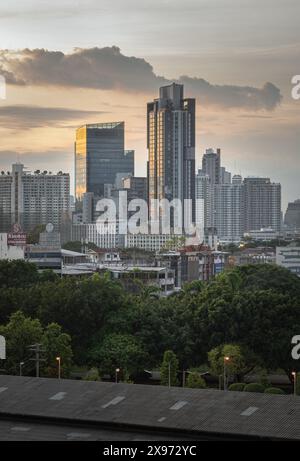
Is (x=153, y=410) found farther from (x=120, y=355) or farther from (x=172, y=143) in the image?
(x=172, y=143)

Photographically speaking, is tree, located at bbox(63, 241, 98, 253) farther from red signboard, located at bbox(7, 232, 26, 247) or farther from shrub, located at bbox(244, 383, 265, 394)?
shrub, located at bbox(244, 383, 265, 394)

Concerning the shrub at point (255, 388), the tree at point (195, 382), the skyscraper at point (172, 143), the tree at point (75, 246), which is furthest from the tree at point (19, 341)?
the skyscraper at point (172, 143)

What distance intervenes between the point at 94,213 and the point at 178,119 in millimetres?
9751

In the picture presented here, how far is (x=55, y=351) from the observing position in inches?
629

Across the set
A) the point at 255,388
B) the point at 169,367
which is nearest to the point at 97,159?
the point at 169,367

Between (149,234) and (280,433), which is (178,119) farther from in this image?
(280,433)

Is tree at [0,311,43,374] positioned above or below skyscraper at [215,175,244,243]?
below

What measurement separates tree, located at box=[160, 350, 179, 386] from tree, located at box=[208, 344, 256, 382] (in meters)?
0.66

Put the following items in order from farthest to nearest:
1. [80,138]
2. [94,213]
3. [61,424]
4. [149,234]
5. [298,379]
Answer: [80,138], [94,213], [149,234], [298,379], [61,424]

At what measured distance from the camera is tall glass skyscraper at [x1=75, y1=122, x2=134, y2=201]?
8431cm

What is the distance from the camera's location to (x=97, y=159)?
281 ft

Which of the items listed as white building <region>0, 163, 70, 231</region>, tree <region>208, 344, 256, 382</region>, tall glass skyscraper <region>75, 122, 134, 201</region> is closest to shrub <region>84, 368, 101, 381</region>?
tree <region>208, 344, 256, 382</region>

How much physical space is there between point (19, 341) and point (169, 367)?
2408mm

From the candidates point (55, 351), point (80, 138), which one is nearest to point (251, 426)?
point (55, 351)
